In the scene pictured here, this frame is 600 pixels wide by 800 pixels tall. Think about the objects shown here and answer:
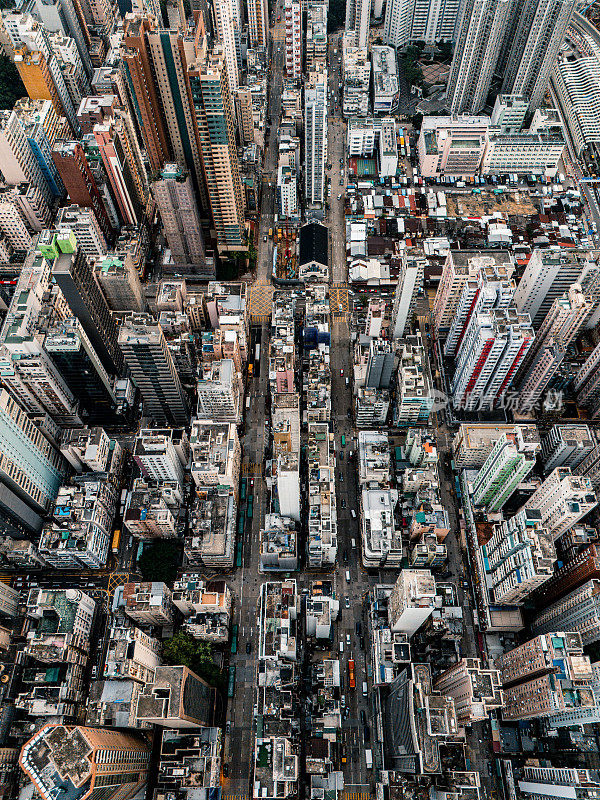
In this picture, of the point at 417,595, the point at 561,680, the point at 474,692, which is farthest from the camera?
the point at 417,595

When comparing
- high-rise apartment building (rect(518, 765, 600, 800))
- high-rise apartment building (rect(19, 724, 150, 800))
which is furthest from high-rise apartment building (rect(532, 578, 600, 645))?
high-rise apartment building (rect(19, 724, 150, 800))

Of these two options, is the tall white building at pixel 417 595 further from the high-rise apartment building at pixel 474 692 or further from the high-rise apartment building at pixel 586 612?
the high-rise apartment building at pixel 586 612

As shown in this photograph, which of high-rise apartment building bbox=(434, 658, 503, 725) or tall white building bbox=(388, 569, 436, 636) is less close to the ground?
tall white building bbox=(388, 569, 436, 636)

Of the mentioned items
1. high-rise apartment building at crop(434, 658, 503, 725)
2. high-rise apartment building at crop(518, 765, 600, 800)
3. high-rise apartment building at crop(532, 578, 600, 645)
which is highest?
high-rise apartment building at crop(532, 578, 600, 645)

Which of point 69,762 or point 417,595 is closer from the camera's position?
point 69,762

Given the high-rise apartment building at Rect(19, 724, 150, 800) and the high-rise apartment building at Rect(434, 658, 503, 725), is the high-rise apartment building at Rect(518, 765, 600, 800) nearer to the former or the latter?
the high-rise apartment building at Rect(434, 658, 503, 725)

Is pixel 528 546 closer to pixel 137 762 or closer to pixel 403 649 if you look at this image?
pixel 403 649

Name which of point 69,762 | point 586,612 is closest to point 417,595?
point 586,612

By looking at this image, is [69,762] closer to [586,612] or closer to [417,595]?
[417,595]
